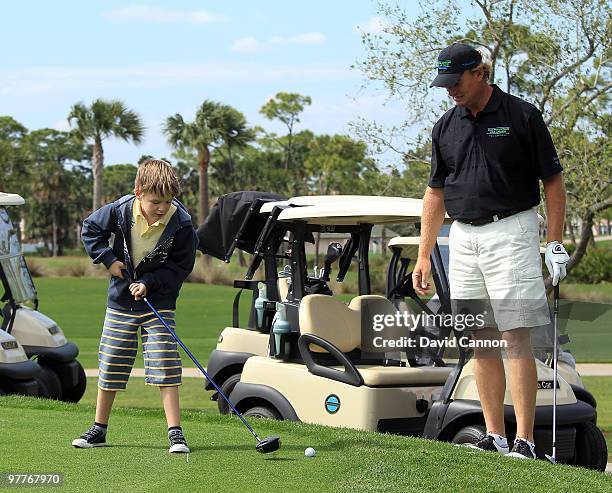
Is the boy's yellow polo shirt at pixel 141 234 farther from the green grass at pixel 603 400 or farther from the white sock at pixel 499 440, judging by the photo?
the green grass at pixel 603 400

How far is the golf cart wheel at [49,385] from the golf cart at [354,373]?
85.2 inches

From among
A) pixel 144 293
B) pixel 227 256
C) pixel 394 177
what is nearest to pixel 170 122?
pixel 394 177

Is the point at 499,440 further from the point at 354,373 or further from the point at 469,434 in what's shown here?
the point at 354,373

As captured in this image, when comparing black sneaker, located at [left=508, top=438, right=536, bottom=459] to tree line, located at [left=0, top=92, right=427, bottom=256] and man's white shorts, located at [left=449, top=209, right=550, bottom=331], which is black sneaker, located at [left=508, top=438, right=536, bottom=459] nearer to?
man's white shorts, located at [left=449, top=209, right=550, bottom=331]

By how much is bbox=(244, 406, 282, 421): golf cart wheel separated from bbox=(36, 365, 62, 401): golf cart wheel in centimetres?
275

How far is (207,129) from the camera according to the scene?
159 ft

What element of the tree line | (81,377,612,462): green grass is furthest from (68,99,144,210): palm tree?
(81,377,612,462): green grass

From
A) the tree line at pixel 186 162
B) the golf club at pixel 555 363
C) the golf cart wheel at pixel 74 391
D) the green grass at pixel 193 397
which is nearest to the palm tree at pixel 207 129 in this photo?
the tree line at pixel 186 162

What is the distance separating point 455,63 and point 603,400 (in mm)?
9795

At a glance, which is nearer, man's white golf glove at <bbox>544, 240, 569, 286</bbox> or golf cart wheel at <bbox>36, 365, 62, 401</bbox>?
man's white golf glove at <bbox>544, 240, 569, 286</bbox>

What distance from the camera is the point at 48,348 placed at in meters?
10.2

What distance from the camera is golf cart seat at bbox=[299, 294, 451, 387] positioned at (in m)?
6.96

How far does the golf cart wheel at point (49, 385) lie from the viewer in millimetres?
9633

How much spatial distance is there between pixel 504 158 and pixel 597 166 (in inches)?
354
